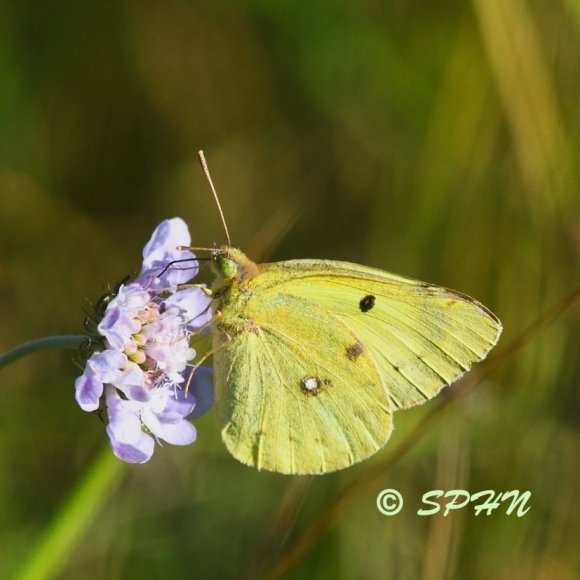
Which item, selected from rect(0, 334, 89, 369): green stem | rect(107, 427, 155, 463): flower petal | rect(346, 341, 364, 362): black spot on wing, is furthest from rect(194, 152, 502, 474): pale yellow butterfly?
rect(0, 334, 89, 369): green stem

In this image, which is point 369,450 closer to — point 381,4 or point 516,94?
point 516,94

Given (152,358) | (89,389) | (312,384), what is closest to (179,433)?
(152,358)

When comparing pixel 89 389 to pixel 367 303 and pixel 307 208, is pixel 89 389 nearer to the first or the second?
pixel 367 303

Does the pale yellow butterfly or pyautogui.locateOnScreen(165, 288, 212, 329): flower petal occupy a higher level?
pyautogui.locateOnScreen(165, 288, 212, 329): flower petal

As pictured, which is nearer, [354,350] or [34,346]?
[34,346]

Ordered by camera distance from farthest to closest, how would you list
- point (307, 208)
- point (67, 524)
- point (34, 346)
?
point (307, 208)
point (67, 524)
point (34, 346)

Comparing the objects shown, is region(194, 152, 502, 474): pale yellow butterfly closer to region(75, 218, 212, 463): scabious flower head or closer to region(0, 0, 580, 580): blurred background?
region(75, 218, 212, 463): scabious flower head

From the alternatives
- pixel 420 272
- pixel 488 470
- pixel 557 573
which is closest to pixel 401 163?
pixel 420 272
